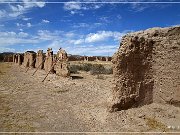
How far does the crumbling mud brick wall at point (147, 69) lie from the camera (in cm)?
1064

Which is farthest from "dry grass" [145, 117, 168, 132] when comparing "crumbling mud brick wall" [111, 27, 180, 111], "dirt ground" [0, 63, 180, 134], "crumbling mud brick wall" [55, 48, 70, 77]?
"crumbling mud brick wall" [55, 48, 70, 77]

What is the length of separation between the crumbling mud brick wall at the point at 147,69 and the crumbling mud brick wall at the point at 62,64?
13.1 m

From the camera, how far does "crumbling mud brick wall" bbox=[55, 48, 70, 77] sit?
2402 cm

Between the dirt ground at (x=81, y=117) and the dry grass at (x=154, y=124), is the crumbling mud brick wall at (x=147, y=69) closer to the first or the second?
the dirt ground at (x=81, y=117)

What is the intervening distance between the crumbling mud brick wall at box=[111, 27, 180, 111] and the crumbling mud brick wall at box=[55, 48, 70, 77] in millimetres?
13102

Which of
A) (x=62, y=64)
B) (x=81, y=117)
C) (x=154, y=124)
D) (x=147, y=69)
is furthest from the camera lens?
(x=62, y=64)

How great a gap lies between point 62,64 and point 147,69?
1401 centimetres

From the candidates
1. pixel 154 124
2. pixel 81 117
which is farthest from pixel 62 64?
pixel 154 124

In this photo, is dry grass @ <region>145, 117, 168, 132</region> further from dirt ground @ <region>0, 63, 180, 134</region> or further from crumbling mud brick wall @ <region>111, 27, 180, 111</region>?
crumbling mud brick wall @ <region>111, 27, 180, 111</region>

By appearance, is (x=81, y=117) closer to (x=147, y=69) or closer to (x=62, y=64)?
(x=147, y=69)

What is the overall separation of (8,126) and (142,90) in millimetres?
5121

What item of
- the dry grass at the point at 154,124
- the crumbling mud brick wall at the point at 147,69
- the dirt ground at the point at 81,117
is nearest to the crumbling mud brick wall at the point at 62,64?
the dirt ground at the point at 81,117

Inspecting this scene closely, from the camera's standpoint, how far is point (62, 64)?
2453 centimetres

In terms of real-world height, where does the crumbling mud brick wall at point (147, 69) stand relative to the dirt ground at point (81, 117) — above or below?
above
